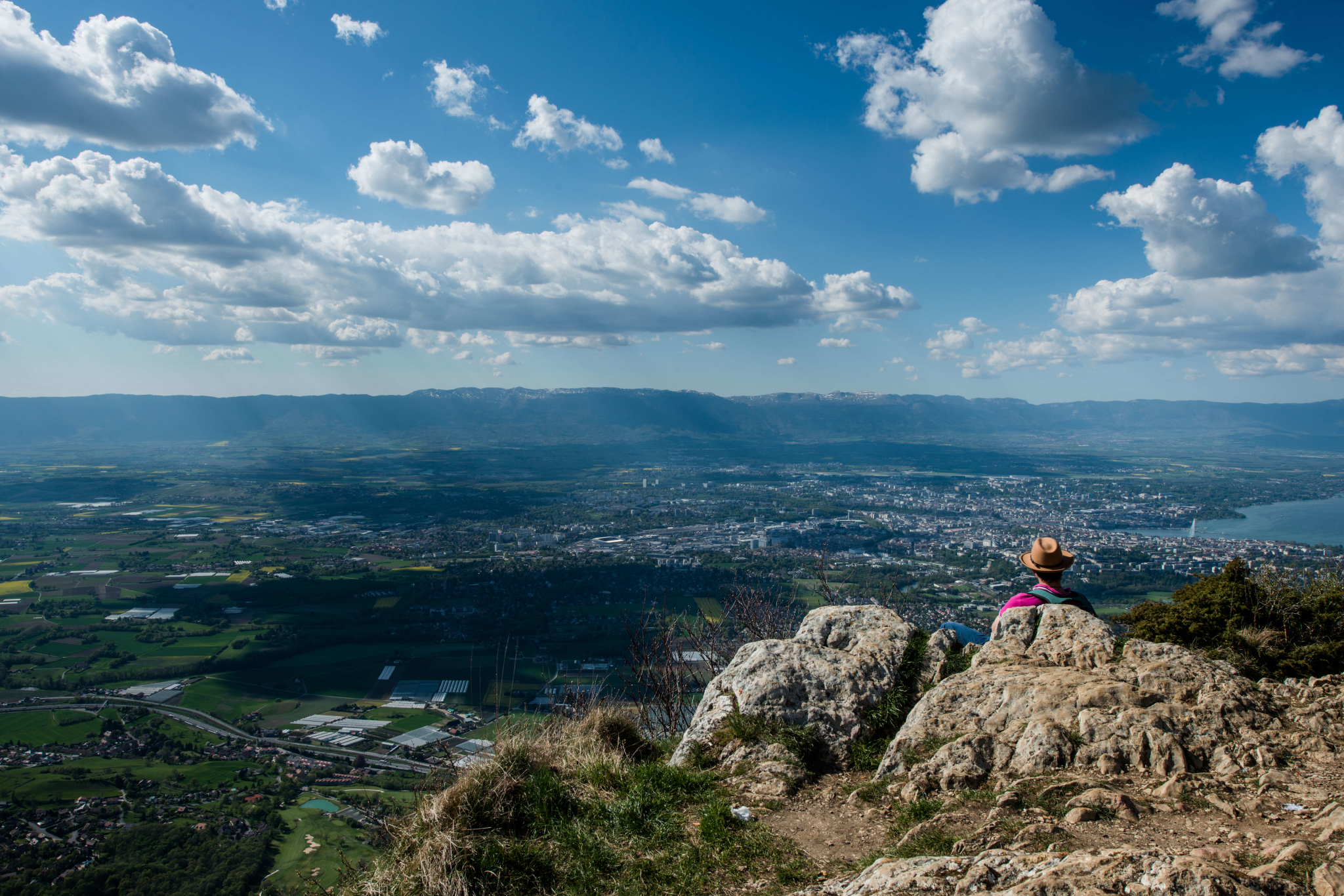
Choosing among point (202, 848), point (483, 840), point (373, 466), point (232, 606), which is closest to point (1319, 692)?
point (483, 840)

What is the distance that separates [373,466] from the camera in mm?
127000

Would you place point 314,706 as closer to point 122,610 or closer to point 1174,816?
point 122,610

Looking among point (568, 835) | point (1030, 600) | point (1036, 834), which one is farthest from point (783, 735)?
point (1030, 600)

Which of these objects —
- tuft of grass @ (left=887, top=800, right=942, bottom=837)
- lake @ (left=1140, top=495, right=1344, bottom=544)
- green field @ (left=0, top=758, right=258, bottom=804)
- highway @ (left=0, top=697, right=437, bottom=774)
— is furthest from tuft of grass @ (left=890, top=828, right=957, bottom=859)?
lake @ (left=1140, top=495, right=1344, bottom=544)

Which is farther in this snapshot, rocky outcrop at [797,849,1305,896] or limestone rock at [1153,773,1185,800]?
limestone rock at [1153,773,1185,800]

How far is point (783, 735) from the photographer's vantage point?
583cm

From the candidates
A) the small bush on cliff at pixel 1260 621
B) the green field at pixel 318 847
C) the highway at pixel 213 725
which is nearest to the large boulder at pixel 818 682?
the small bush on cliff at pixel 1260 621

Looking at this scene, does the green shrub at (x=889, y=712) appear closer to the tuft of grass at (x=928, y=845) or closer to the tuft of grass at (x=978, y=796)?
the tuft of grass at (x=978, y=796)

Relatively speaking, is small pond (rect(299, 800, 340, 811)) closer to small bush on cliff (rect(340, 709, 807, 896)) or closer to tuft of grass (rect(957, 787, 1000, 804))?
small bush on cliff (rect(340, 709, 807, 896))

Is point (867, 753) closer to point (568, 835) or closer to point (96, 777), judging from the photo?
point (568, 835)

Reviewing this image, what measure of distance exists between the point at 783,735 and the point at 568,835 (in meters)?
2.15

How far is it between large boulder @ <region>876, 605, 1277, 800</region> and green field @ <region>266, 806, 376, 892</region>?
1179cm

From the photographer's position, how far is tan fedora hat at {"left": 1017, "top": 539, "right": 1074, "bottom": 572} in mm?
6441

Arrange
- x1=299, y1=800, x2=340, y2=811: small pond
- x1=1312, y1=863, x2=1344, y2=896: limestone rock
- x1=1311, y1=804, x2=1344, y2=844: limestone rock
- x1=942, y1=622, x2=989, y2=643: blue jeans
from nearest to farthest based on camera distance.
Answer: x1=1312, y1=863, x2=1344, y2=896: limestone rock
x1=1311, y1=804, x2=1344, y2=844: limestone rock
x1=942, y1=622, x2=989, y2=643: blue jeans
x1=299, y1=800, x2=340, y2=811: small pond
